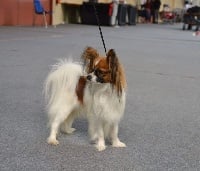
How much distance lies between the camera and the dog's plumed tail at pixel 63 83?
15.5ft

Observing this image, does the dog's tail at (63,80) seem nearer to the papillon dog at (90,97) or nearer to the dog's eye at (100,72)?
the papillon dog at (90,97)

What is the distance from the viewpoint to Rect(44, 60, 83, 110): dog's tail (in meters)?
4.71

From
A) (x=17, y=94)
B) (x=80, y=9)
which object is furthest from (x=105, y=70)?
(x=80, y=9)

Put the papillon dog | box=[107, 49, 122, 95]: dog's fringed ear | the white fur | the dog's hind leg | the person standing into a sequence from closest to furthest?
box=[107, 49, 122, 95]: dog's fringed ear, the papillon dog, the white fur, the dog's hind leg, the person standing

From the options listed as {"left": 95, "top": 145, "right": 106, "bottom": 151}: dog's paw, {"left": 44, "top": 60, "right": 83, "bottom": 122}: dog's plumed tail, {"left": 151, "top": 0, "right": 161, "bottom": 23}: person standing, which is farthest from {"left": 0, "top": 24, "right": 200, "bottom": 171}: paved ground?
{"left": 151, "top": 0, "right": 161, "bottom": 23}: person standing

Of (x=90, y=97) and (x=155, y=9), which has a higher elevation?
(x=90, y=97)

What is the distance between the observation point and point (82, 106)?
4.74 m

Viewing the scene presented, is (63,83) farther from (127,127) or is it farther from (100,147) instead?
(127,127)

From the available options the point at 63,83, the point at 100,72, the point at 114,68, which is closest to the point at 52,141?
the point at 63,83

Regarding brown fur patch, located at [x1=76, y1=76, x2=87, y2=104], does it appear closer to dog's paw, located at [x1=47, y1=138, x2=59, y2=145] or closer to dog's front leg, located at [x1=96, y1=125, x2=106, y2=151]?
dog's front leg, located at [x1=96, y1=125, x2=106, y2=151]

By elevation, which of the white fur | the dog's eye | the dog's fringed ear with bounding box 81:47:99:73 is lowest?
the white fur

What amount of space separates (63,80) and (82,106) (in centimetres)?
32

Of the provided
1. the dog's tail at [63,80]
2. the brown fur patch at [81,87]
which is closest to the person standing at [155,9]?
the dog's tail at [63,80]

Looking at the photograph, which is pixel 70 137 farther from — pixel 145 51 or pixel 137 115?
pixel 145 51
